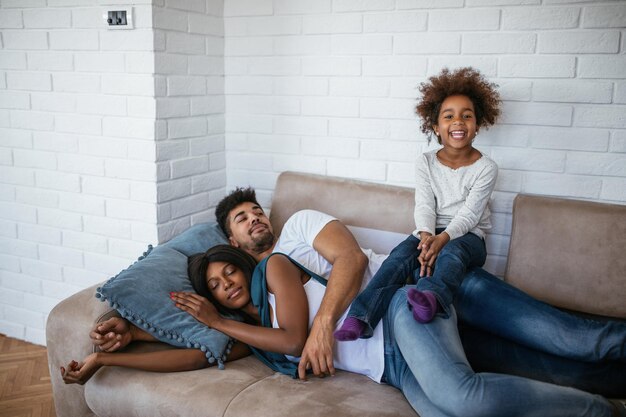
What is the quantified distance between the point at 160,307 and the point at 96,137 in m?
1.05

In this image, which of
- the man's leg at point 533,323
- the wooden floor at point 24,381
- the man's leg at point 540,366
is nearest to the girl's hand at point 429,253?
the man's leg at point 533,323

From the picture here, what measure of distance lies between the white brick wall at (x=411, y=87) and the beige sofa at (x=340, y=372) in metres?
0.22

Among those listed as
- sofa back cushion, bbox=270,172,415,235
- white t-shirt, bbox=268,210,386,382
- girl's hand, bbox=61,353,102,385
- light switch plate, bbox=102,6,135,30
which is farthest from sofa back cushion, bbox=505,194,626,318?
light switch plate, bbox=102,6,135,30

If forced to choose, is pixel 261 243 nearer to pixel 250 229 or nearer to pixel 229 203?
pixel 250 229

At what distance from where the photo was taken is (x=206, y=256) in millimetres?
2090

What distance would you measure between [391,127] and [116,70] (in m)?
1.26

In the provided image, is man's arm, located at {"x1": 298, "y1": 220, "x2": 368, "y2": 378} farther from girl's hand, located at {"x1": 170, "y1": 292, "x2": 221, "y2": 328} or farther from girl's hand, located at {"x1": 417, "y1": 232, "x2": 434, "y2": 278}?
girl's hand, located at {"x1": 170, "y1": 292, "x2": 221, "y2": 328}

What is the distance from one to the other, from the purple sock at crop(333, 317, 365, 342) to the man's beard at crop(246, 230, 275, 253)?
58 cm

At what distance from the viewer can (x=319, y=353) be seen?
184 centimetres

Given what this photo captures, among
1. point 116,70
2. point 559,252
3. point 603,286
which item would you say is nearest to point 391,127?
point 559,252

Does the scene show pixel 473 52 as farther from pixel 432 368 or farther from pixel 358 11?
pixel 432 368

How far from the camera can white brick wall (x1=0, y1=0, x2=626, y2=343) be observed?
2.29 meters

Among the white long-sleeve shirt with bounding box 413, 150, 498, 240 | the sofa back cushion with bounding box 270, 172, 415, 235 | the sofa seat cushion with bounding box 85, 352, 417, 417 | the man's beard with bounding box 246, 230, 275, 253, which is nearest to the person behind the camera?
the sofa seat cushion with bounding box 85, 352, 417, 417

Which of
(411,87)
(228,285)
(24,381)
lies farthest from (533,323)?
(24,381)
